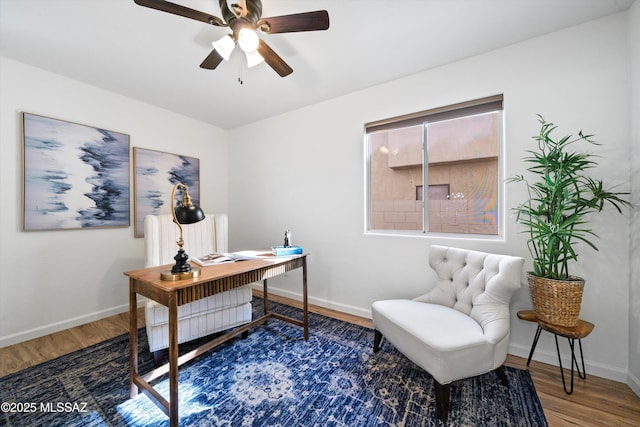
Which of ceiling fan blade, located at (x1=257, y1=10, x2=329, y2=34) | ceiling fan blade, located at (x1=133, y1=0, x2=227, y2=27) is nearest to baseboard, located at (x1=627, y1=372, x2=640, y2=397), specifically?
ceiling fan blade, located at (x1=257, y1=10, x2=329, y2=34)

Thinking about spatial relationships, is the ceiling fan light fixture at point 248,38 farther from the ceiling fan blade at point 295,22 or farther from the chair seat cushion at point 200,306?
the chair seat cushion at point 200,306

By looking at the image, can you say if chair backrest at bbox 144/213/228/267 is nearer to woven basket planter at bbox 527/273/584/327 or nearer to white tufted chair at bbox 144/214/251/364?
white tufted chair at bbox 144/214/251/364

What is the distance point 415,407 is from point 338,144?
244cm

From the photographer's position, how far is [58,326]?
234 centimetres

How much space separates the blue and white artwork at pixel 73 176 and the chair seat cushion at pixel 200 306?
143 cm

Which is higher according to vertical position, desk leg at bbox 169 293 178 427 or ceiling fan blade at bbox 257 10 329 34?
ceiling fan blade at bbox 257 10 329 34

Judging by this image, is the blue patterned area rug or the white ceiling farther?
the white ceiling

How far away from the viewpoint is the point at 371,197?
108 inches

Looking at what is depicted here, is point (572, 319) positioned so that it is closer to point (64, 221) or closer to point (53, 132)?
point (64, 221)

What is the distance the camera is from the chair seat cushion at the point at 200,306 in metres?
1.78

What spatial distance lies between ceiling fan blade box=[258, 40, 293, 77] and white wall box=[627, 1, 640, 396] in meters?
2.30

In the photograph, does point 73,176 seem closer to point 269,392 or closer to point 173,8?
point 173,8

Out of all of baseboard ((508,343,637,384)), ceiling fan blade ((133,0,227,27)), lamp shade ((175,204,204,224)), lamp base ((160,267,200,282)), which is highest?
ceiling fan blade ((133,0,227,27))

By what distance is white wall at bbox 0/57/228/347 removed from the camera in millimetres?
2109
